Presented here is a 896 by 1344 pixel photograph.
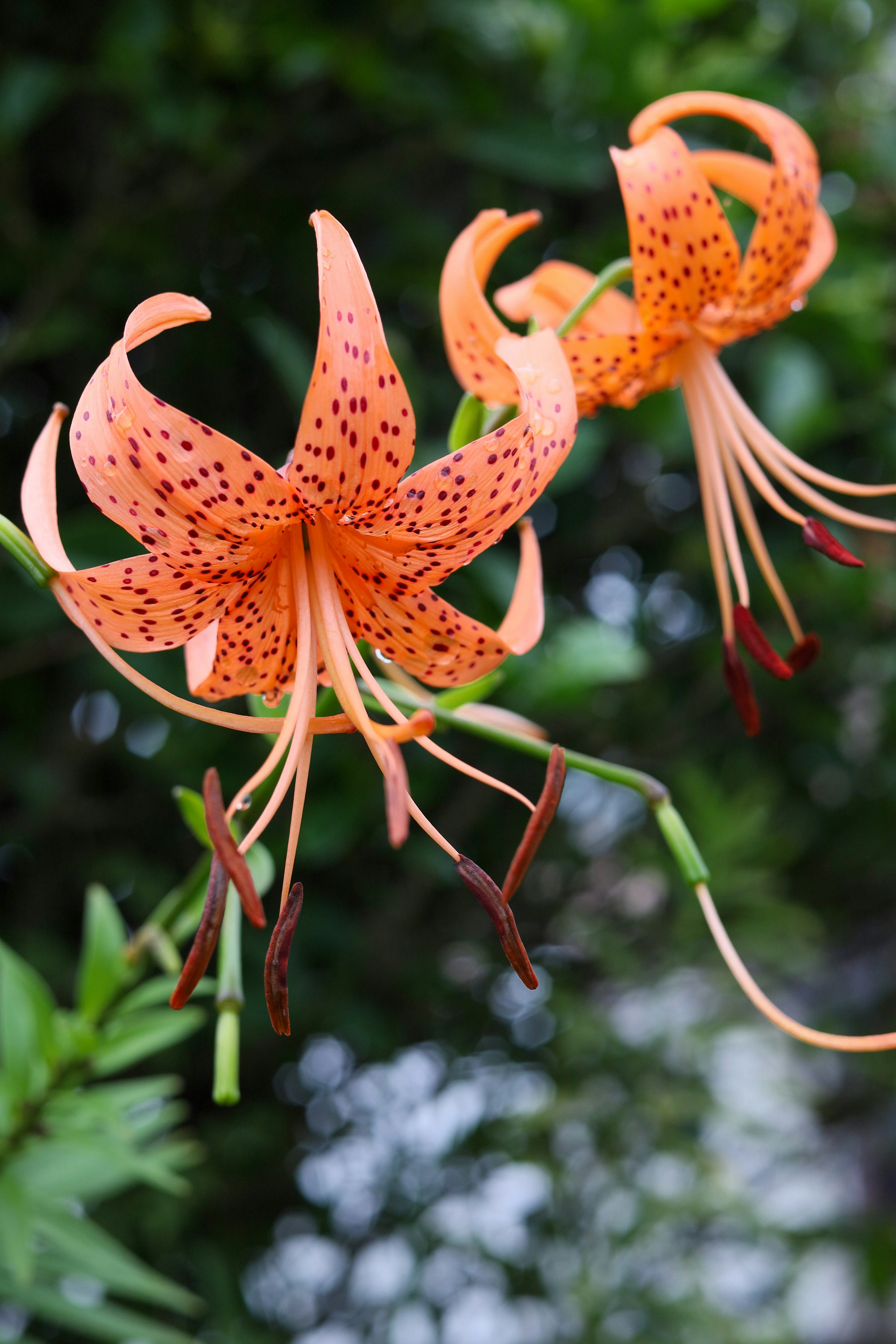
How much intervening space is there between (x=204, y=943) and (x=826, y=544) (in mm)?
482

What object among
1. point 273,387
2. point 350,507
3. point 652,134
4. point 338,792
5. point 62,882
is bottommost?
point 62,882

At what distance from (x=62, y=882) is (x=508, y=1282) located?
1.04 meters

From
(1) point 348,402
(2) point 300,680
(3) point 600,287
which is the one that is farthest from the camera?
(3) point 600,287

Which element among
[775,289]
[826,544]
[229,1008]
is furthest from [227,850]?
[775,289]

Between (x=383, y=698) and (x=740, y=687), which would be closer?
(x=383, y=698)

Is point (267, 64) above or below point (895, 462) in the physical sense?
above

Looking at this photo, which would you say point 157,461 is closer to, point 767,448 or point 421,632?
point 421,632

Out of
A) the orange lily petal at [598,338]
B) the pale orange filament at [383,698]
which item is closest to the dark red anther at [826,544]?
the orange lily petal at [598,338]

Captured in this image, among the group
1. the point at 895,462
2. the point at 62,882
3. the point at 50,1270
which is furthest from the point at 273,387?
the point at 50,1270

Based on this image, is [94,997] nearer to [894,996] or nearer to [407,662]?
[407,662]

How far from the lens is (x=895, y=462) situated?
5.39 ft

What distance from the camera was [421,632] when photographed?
63 cm

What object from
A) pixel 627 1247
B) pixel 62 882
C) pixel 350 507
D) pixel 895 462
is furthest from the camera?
pixel 627 1247

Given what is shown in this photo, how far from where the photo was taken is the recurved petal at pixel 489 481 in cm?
53
